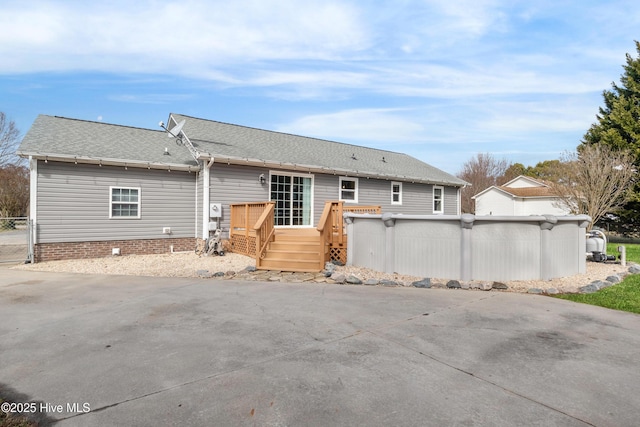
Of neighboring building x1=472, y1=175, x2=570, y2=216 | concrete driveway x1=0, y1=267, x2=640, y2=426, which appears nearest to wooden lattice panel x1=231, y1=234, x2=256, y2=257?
concrete driveway x1=0, y1=267, x2=640, y2=426

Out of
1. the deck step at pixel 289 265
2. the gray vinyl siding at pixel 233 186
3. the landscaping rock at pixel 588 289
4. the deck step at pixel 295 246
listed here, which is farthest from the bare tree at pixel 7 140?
the landscaping rock at pixel 588 289

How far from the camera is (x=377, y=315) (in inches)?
198

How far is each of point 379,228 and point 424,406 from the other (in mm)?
5899

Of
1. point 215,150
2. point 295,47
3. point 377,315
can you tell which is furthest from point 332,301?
point 295,47

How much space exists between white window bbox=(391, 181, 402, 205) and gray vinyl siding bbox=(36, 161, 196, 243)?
909 cm

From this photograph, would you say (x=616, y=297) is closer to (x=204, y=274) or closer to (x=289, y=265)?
(x=289, y=265)

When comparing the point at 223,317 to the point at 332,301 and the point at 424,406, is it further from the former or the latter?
the point at 424,406

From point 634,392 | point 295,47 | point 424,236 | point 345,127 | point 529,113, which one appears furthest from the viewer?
point 345,127

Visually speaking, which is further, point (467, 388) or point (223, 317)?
point (223, 317)

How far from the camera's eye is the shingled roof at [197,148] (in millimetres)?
10703

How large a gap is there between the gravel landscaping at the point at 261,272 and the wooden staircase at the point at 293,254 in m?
0.32

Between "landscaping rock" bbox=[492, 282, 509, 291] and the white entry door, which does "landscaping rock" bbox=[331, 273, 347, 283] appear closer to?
"landscaping rock" bbox=[492, 282, 509, 291]

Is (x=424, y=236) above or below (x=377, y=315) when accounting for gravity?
above

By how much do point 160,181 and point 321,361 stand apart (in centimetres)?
1040
